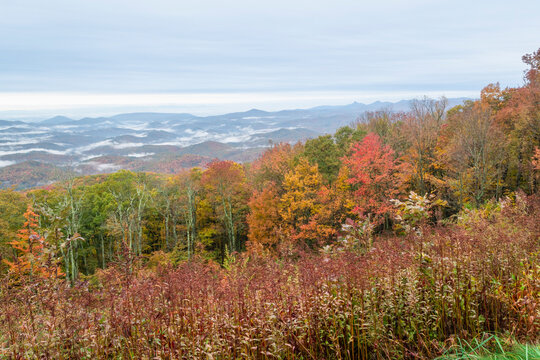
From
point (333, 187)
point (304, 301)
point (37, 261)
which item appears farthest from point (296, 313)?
point (333, 187)

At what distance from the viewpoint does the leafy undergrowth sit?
2.83 m

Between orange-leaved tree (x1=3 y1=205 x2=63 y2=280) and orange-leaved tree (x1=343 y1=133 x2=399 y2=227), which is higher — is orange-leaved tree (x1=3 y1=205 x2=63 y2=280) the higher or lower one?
the higher one

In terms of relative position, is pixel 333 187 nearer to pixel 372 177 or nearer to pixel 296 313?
pixel 372 177

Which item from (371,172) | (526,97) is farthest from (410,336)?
(526,97)

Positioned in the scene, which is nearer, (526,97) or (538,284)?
(538,284)

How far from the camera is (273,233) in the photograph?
74.2 ft

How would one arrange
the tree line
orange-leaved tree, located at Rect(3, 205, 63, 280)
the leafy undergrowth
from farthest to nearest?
the tree line
orange-leaved tree, located at Rect(3, 205, 63, 280)
the leafy undergrowth

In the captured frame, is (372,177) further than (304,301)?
Yes

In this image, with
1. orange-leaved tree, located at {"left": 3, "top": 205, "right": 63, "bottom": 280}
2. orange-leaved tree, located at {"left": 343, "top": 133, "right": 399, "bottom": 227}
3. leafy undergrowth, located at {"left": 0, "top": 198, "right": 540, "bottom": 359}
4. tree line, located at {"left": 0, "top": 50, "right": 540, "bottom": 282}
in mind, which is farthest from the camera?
orange-leaved tree, located at {"left": 343, "top": 133, "right": 399, "bottom": 227}

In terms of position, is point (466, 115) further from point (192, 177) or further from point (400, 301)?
point (192, 177)

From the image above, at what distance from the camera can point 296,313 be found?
10.2 feet

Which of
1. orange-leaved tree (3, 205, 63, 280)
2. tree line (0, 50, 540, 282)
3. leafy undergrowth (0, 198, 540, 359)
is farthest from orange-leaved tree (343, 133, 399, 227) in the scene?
orange-leaved tree (3, 205, 63, 280)

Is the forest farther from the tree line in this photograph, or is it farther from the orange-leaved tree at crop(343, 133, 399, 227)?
the orange-leaved tree at crop(343, 133, 399, 227)

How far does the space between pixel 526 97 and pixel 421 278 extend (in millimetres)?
24312
